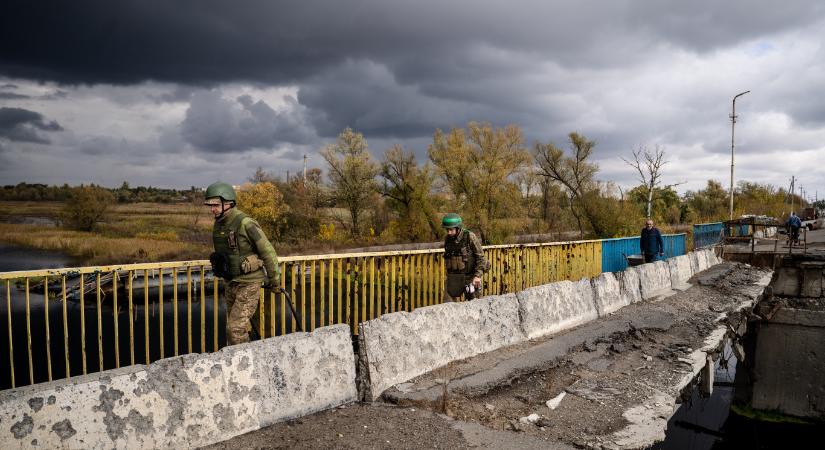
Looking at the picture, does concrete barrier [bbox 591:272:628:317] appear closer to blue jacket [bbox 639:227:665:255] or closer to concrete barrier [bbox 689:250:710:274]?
blue jacket [bbox 639:227:665:255]

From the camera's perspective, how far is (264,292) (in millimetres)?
5820

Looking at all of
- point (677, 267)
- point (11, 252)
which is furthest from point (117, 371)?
point (11, 252)

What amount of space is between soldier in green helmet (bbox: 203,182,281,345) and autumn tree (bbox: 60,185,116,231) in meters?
38.0

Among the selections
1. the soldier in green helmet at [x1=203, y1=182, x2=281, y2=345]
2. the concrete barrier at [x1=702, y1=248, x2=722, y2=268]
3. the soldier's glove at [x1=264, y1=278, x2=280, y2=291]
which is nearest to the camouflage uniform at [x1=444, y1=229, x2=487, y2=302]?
the soldier's glove at [x1=264, y1=278, x2=280, y2=291]

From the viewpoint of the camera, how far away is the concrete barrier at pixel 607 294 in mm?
9430

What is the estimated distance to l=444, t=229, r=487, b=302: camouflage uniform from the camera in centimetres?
720

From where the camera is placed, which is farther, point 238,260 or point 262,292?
point 262,292

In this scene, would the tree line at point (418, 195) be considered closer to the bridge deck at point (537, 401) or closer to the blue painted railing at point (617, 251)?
the blue painted railing at point (617, 251)

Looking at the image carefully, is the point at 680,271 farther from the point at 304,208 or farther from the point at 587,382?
the point at 304,208

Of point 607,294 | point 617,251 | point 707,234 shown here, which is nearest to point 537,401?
point 607,294

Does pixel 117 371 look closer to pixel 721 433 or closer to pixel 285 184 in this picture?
pixel 721 433

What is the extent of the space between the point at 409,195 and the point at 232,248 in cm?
3547

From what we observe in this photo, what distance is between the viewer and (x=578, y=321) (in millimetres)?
8617

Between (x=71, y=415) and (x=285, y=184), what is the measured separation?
40968 millimetres
